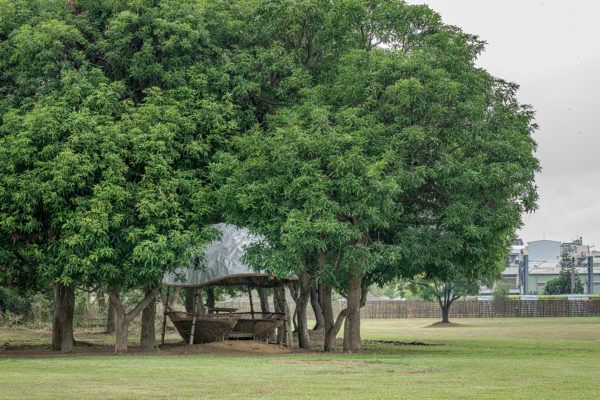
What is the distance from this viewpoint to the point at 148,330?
28.4 meters

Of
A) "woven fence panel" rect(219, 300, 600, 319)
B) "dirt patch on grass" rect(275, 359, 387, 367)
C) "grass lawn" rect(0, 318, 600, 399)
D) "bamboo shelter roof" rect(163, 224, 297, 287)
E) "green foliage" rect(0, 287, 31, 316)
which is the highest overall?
"bamboo shelter roof" rect(163, 224, 297, 287)

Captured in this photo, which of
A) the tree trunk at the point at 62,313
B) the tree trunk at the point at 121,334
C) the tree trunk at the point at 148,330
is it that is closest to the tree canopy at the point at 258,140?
the tree trunk at the point at 121,334

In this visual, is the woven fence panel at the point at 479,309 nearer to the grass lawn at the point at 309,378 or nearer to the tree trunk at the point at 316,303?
the tree trunk at the point at 316,303

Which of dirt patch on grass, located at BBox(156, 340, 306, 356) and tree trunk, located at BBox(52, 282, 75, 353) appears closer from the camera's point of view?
dirt patch on grass, located at BBox(156, 340, 306, 356)

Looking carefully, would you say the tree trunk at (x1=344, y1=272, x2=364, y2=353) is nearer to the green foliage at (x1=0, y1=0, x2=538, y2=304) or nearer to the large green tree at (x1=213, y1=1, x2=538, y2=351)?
the large green tree at (x1=213, y1=1, x2=538, y2=351)

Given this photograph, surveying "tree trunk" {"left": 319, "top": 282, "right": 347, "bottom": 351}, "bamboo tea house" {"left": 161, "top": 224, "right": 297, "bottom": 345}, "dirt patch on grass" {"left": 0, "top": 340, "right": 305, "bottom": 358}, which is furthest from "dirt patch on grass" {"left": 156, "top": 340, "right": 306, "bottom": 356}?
"tree trunk" {"left": 319, "top": 282, "right": 347, "bottom": 351}

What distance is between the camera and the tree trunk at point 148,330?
2794 cm

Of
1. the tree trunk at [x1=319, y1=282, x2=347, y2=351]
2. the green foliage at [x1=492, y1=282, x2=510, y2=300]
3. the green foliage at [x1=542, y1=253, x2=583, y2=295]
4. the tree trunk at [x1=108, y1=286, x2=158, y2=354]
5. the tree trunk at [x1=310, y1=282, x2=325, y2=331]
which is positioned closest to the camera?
the tree trunk at [x1=108, y1=286, x2=158, y2=354]

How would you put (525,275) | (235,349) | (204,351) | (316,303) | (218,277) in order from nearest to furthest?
1. (204,351)
2. (218,277)
3. (235,349)
4. (316,303)
5. (525,275)

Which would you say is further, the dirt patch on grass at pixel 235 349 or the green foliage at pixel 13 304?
the green foliage at pixel 13 304

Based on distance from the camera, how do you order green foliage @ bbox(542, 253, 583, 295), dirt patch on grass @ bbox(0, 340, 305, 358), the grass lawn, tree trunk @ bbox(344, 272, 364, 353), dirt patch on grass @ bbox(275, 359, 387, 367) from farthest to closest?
green foliage @ bbox(542, 253, 583, 295), tree trunk @ bbox(344, 272, 364, 353), dirt patch on grass @ bbox(0, 340, 305, 358), dirt patch on grass @ bbox(275, 359, 387, 367), the grass lawn

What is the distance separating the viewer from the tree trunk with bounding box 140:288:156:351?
2794 centimetres

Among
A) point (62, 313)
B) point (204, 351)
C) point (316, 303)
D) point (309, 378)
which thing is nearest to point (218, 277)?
point (204, 351)

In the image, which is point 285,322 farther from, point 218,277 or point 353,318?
point 218,277
